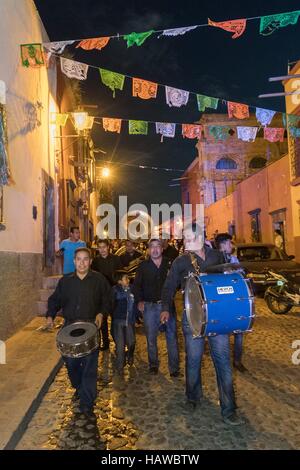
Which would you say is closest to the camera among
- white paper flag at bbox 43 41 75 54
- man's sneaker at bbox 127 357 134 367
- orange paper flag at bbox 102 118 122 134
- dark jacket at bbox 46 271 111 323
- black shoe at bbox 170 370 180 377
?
dark jacket at bbox 46 271 111 323

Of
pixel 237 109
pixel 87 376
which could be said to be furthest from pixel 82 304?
pixel 237 109

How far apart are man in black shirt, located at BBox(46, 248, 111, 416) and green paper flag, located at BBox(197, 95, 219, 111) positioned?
7.70 meters

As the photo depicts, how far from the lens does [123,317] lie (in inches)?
241

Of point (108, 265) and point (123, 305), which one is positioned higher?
point (108, 265)

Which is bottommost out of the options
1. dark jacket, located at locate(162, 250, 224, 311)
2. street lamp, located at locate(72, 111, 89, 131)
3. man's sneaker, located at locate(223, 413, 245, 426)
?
man's sneaker, located at locate(223, 413, 245, 426)

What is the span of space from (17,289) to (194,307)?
4822mm

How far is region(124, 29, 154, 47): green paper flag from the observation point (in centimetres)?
842

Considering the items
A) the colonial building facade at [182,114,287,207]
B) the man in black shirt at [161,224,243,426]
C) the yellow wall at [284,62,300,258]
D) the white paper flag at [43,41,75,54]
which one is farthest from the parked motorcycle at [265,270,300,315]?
the colonial building facade at [182,114,287,207]

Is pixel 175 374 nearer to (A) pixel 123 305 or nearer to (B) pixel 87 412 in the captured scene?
(A) pixel 123 305

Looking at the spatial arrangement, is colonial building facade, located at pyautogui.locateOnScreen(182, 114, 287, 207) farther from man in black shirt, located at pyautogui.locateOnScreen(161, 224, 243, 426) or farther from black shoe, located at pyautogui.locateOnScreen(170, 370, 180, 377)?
man in black shirt, located at pyautogui.locateOnScreen(161, 224, 243, 426)

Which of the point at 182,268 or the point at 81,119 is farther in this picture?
the point at 81,119

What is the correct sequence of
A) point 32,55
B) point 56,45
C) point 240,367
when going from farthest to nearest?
point 56,45 < point 32,55 < point 240,367

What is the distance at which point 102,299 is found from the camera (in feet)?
16.3
